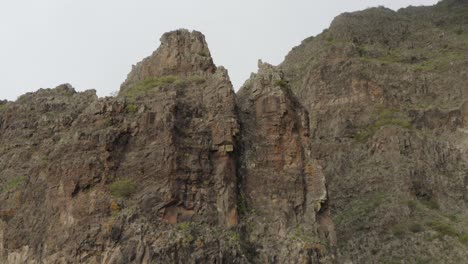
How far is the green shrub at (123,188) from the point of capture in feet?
86.9

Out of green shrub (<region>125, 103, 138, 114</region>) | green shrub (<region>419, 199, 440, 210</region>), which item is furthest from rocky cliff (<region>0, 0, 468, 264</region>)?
green shrub (<region>419, 199, 440, 210</region>)

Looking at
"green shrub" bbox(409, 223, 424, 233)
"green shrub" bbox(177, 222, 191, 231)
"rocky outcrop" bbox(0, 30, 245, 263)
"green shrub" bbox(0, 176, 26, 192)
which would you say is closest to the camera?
"rocky outcrop" bbox(0, 30, 245, 263)

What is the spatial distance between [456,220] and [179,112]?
3378cm

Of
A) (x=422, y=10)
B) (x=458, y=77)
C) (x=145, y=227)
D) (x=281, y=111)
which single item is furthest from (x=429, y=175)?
(x=422, y=10)

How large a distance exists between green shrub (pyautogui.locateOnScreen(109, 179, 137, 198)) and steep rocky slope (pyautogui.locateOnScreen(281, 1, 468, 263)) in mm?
20144

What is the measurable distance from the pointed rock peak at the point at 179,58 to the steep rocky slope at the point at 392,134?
1624 cm

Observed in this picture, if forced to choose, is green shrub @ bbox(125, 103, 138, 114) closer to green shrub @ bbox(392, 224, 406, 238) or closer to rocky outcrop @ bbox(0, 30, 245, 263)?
rocky outcrop @ bbox(0, 30, 245, 263)

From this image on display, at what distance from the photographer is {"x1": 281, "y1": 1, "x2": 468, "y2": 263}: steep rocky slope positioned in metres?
51.8

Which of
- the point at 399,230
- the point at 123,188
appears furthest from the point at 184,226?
the point at 399,230

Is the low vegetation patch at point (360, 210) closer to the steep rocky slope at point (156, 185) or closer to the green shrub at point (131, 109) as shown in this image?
the steep rocky slope at point (156, 185)

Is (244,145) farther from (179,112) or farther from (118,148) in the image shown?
(118,148)

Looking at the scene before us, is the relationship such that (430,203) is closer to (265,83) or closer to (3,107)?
(265,83)

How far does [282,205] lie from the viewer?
29203 millimetres

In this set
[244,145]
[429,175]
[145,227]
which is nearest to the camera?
[145,227]
